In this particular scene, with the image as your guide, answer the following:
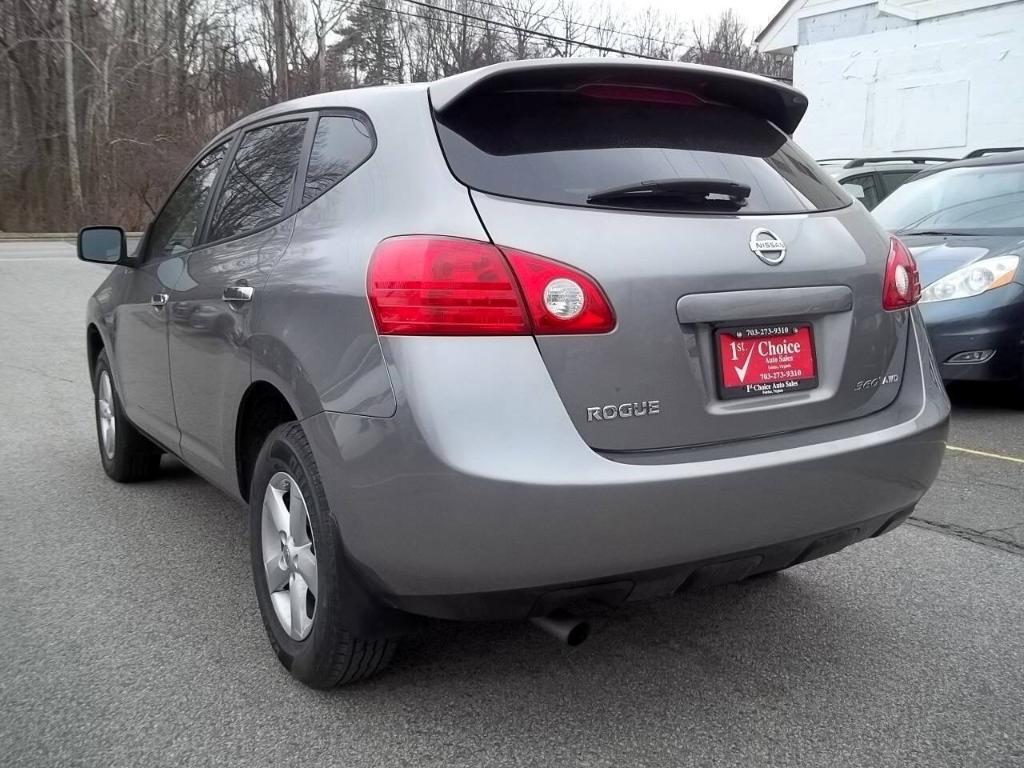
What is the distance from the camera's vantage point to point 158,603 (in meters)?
3.50

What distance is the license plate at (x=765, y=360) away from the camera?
98.9 inches

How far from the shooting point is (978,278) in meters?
6.59

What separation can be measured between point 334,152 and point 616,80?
33.5 inches

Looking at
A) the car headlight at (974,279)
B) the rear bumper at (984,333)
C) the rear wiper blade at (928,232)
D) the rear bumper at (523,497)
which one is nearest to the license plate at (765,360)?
the rear bumper at (523,497)

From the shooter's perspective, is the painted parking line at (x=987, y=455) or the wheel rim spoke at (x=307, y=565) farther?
the painted parking line at (x=987, y=455)

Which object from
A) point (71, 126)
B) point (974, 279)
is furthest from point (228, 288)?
point (71, 126)

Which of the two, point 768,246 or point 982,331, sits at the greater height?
point 768,246

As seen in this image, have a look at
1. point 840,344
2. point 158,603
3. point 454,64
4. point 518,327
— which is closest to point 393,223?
point 518,327

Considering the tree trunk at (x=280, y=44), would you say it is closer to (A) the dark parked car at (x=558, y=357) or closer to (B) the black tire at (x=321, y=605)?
(A) the dark parked car at (x=558, y=357)

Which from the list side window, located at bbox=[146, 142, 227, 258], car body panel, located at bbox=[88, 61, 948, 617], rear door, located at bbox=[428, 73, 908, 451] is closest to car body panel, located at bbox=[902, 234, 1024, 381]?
car body panel, located at bbox=[88, 61, 948, 617]

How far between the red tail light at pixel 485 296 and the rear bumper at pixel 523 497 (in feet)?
0.17

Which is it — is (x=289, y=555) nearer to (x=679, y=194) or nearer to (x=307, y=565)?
(x=307, y=565)

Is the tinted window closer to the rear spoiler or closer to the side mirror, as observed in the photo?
the rear spoiler

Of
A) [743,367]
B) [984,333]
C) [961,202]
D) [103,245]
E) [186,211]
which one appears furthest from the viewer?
[961,202]
